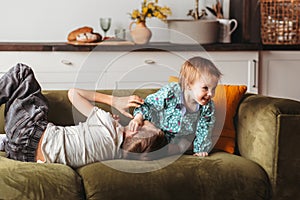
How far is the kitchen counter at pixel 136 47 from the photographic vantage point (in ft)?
14.1

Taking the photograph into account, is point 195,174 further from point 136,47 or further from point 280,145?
point 136,47

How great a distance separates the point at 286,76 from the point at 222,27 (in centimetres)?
59

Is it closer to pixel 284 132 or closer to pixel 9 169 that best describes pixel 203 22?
pixel 284 132

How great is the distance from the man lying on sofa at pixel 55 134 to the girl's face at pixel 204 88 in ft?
0.81

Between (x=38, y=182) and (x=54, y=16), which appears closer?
(x=38, y=182)

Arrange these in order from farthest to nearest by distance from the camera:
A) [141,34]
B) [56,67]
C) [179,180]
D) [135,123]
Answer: [141,34], [56,67], [135,123], [179,180]

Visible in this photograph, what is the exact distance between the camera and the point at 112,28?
4.83 meters

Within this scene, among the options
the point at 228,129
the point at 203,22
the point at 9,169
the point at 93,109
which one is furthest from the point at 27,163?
the point at 203,22

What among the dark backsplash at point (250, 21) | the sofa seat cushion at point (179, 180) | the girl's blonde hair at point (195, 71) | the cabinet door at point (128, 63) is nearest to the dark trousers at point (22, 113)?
the sofa seat cushion at point (179, 180)

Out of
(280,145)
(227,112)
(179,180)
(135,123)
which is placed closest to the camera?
(179,180)

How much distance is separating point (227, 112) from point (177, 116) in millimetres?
292

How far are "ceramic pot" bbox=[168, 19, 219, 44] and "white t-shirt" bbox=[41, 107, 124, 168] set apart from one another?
5.59 ft

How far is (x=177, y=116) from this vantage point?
9.92 feet

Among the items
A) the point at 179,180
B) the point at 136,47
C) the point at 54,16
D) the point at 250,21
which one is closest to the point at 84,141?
the point at 179,180
